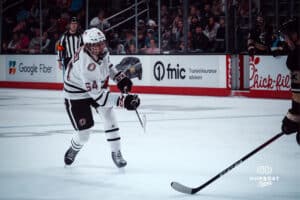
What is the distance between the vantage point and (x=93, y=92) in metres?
6.38

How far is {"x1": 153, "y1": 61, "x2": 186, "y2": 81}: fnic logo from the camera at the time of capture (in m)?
15.3

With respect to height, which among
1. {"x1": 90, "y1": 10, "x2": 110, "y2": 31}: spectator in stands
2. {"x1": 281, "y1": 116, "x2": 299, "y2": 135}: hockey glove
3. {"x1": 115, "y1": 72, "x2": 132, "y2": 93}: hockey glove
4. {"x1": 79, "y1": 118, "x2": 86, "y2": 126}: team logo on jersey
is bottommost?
{"x1": 79, "y1": 118, "x2": 86, "y2": 126}: team logo on jersey

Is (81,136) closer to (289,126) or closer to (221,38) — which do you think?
(289,126)

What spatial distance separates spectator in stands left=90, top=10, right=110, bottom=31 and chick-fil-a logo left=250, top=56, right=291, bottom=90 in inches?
161

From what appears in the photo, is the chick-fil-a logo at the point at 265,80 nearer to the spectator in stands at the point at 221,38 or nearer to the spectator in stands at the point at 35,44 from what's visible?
the spectator in stands at the point at 221,38

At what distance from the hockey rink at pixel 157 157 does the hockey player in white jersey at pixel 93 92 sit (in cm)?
27

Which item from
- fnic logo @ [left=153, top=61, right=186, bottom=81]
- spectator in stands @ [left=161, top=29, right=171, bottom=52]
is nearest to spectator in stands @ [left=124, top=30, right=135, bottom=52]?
spectator in stands @ [left=161, top=29, right=171, bottom=52]

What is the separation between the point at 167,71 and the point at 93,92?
9.26 meters

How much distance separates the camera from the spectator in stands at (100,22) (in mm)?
16922

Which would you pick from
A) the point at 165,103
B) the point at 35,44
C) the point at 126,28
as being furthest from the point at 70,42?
the point at 35,44

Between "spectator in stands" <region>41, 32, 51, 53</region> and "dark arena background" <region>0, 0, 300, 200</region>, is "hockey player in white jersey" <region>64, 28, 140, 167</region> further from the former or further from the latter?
"spectator in stands" <region>41, 32, 51, 53</region>

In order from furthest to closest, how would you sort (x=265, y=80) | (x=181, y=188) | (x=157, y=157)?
(x=265, y=80) → (x=157, y=157) → (x=181, y=188)

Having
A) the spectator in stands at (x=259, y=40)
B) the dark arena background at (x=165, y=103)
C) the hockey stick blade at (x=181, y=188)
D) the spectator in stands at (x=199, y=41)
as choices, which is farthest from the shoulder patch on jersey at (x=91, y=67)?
the spectator in stands at (x=199, y=41)

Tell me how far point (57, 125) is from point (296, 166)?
4518 mm
